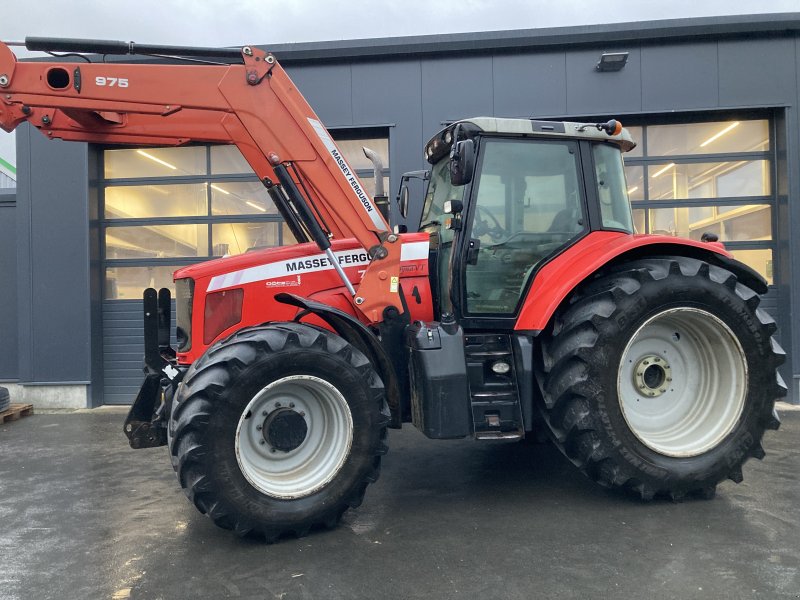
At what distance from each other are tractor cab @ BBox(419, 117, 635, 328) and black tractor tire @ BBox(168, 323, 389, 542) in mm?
1030

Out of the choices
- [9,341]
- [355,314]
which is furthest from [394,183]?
[9,341]

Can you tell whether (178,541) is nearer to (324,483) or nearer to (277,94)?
(324,483)

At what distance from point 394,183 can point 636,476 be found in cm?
519

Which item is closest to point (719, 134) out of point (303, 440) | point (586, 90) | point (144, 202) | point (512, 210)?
point (586, 90)

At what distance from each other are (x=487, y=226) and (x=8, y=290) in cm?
749

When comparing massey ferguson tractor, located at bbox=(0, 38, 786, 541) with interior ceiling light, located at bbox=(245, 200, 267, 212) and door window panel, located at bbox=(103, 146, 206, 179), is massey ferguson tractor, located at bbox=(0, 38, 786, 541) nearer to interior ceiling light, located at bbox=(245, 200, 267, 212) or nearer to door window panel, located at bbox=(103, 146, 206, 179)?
interior ceiling light, located at bbox=(245, 200, 267, 212)

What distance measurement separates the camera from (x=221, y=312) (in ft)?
13.1

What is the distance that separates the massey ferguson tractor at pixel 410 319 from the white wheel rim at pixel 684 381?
0.01 meters

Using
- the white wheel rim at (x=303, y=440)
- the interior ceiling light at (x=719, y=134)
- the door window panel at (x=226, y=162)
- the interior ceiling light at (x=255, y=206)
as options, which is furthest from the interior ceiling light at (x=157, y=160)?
the interior ceiling light at (x=719, y=134)

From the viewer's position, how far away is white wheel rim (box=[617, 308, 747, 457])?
386 cm

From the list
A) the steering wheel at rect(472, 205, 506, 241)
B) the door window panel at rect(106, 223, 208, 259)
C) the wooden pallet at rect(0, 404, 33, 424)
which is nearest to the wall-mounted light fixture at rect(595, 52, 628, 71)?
the steering wheel at rect(472, 205, 506, 241)

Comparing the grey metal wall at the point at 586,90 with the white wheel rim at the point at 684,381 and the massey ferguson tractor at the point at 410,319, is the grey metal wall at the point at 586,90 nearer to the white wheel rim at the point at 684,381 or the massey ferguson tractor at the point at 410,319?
the massey ferguson tractor at the point at 410,319

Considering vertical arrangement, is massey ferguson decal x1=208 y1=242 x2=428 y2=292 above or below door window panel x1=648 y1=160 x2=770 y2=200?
below

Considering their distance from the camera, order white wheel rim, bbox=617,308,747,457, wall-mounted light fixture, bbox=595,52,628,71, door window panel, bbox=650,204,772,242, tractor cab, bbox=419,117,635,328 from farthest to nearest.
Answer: door window panel, bbox=650,204,772,242
wall-mounted light fixture, bbox=595,52,628,71
tractor cab, bbox=419,117,635,328
white wheel rim, bbox=617,308,747,457
